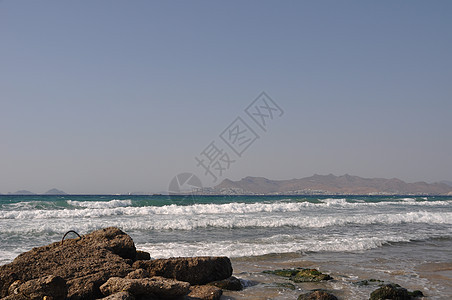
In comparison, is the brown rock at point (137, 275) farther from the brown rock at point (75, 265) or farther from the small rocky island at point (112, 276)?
the brown rock at point (75, 265)

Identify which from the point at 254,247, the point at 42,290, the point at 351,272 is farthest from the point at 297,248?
the point at 42,290

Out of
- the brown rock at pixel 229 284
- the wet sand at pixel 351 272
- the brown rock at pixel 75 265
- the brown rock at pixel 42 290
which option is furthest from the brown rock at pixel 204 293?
the brown rock at pixel 42 290

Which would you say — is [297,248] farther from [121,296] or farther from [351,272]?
[121,296]

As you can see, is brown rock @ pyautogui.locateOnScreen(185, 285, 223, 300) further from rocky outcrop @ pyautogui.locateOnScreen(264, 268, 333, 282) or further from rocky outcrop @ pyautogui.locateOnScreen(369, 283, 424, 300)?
rocky outcrop @ pyautogui.locateOnScreen(369, 283, 424, 300)

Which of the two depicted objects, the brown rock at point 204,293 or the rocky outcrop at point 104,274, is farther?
the brown rock at point 204,293

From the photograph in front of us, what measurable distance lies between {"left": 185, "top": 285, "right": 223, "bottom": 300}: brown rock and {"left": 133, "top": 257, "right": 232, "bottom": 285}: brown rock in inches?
13.6

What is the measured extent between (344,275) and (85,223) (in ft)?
40.5

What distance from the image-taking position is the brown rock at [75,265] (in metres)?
5.20

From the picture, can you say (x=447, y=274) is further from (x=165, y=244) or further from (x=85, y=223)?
(x=85, y=223)

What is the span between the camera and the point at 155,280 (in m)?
5.16

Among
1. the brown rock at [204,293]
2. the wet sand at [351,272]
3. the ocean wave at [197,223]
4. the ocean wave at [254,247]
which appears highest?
the ocean wave at [197,223]

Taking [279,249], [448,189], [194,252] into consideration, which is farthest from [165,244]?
[448,189]

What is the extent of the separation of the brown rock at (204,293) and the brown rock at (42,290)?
177 cm

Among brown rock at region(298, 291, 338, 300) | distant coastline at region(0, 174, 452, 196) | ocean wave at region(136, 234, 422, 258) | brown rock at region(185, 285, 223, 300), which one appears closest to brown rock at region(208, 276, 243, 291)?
brown rock at region(185, 285, 223, 300)
